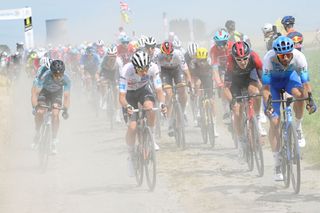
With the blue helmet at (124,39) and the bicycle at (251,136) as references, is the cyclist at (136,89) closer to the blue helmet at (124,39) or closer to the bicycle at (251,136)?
the bicycle at (251,136)

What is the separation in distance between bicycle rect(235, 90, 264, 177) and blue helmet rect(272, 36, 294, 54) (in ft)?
5.44

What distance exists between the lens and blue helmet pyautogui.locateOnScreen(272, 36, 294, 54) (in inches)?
378

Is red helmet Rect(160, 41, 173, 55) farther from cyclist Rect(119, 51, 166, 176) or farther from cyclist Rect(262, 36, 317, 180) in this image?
cyclist Rect(262, 36, 317, 180)

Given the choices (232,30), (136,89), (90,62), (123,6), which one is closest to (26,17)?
(123,6)

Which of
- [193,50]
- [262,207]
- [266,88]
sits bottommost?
[262,207]

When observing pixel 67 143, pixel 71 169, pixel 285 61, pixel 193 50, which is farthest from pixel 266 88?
pixel 67 143

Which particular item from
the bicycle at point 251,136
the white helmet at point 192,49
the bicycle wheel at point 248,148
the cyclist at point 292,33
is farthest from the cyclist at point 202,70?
the bicycle wheel at point 248,148

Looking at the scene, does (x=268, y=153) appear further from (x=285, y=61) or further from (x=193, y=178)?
(x=285, y=61)

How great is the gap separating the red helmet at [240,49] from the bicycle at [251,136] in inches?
25.7

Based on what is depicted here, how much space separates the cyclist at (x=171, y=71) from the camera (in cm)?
1524

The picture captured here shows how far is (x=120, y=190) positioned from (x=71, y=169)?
2.61m

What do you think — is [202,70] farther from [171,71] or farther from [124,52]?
[124,52]

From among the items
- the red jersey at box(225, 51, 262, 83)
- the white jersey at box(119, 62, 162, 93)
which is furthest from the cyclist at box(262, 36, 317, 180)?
the white jersey at box(119, 62, 162, 93)

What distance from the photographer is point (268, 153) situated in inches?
539
